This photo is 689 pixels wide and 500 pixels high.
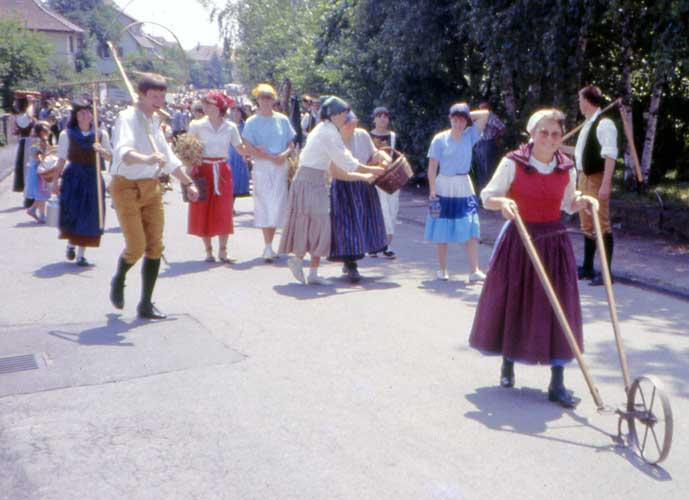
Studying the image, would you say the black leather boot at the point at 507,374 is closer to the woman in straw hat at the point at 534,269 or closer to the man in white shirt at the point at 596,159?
the woman in straw hat at the point at 534,269

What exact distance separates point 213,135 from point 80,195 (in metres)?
1.58

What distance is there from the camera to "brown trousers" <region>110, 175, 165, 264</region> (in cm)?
647

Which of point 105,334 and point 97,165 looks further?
point 97,165

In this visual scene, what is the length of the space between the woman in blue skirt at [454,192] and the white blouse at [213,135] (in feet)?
8.07

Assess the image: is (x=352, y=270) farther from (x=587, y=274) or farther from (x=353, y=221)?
(x=587, y=274)

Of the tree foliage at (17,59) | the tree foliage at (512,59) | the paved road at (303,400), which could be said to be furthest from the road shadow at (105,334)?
the tree foliage at (17,59)

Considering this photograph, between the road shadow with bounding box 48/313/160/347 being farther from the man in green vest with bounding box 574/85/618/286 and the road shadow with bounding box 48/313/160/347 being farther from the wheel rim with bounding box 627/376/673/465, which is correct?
the man in green vest with bounding box 574/85/618/286

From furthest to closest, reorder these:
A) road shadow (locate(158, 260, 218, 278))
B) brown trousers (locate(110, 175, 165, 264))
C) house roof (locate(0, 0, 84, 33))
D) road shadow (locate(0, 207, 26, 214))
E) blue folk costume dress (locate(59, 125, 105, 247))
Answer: house roof (locate(0, 0, 84, 33)) → road shadow (locate(0, 207, 26, 214)) → blue folk costume dress (locate(59, 125, 105, 247)) → road shadow (locate(158, 260, 218, 278)) → brown trousers (locate(110, 175, 165, 264))

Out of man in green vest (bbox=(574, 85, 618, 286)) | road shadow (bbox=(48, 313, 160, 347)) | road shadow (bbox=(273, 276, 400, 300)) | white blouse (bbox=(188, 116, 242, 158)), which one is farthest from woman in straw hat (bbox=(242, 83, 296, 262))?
man in green vest (bbox=(574, 85, 618, 286))

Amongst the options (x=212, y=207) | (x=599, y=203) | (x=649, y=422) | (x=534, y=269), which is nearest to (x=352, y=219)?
(x=212, y=207)

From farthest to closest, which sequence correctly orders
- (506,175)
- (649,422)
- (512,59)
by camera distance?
1. (512,59)
2. (506,175)
3. (649,422)

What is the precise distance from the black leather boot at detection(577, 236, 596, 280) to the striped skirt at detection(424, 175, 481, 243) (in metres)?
1.11

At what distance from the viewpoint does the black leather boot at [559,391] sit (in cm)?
478

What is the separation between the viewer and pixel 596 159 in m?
8.10
